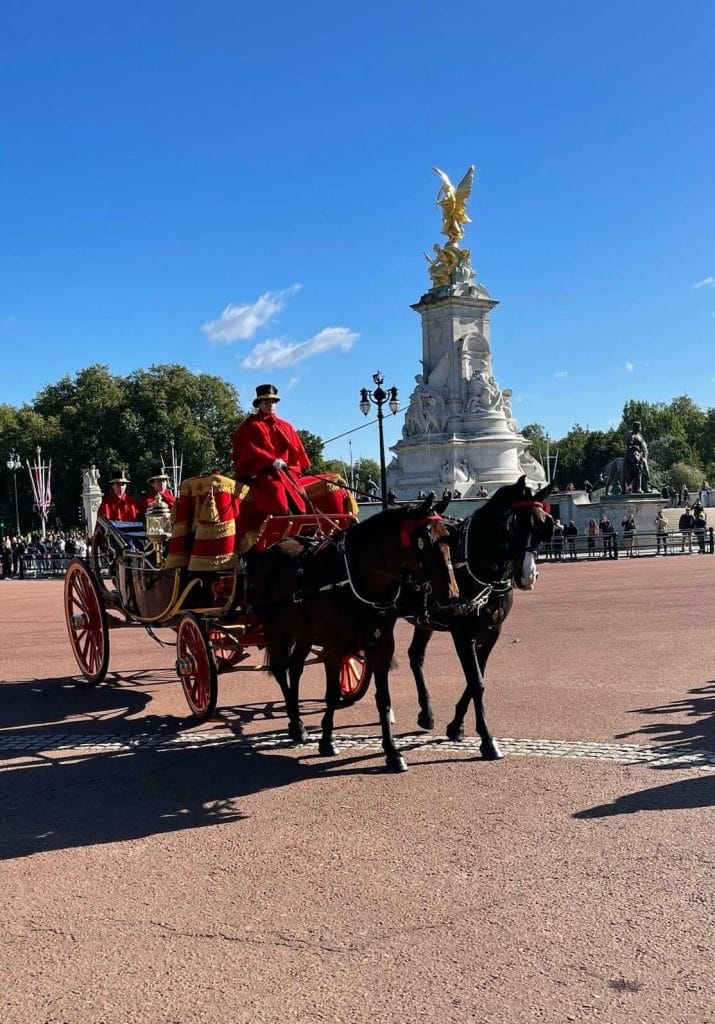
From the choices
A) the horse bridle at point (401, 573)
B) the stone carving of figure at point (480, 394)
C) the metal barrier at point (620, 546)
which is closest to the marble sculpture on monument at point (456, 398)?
the stone carving of figure at point (480, 394)

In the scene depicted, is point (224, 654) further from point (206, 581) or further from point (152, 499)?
point (152, 499)

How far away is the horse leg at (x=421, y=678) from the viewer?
7582 millimetres

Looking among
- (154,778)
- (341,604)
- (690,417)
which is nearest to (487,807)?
(341,604)

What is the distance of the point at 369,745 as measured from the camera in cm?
719

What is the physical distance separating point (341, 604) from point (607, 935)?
3.36 metres

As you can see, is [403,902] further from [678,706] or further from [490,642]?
[678,706]

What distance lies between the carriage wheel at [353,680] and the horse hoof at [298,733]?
92cm

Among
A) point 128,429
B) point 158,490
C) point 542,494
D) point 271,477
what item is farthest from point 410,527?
point 128,429

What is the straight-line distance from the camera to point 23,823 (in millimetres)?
5543

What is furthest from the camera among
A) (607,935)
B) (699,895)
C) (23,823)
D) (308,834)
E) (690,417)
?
(690,417)

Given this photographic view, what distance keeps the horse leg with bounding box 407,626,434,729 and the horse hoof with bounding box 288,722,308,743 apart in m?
0.99

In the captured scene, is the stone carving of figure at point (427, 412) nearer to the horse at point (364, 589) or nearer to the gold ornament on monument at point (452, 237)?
the gold ornament on monument at point (452, 237)

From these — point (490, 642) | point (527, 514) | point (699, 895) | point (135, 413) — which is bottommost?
point (699, 895)

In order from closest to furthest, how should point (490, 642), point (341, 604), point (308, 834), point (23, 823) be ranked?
point (308, 834)
point (23, 823)
point (341, 604)
point (490, 642)
